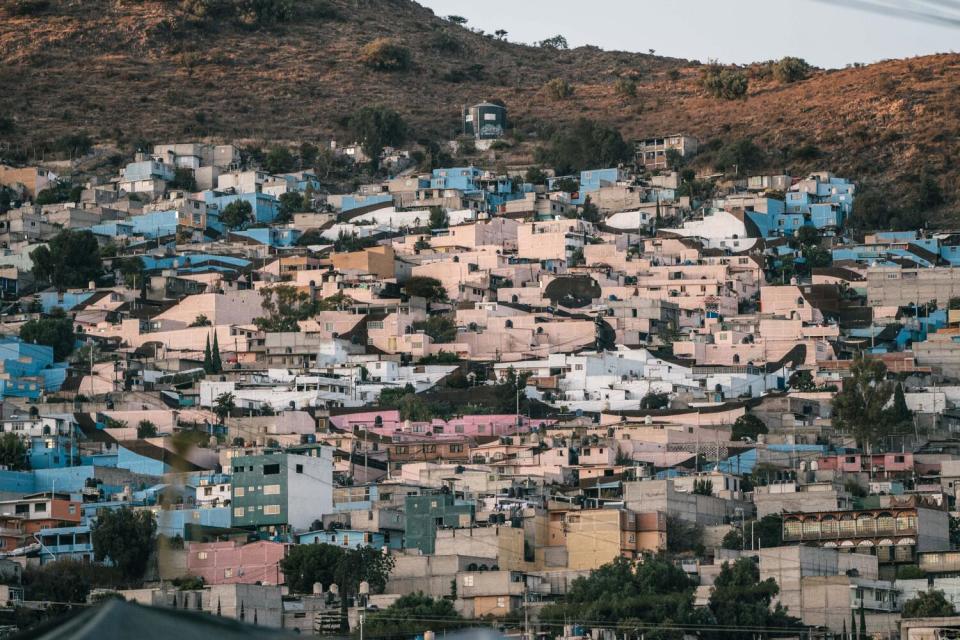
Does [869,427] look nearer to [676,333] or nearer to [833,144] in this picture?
[676,333]

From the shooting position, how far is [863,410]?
4516 cm

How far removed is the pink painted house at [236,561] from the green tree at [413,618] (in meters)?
3.49

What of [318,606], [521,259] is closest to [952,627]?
[318,606]

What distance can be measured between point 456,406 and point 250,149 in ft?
96.5

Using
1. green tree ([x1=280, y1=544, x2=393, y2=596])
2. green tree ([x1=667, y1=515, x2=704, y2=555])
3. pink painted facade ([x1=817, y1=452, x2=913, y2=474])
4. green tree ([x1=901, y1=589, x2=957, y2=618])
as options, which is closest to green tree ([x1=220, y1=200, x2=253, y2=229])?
pink painted facade ([x1=817, y1=452, x2=913, y2=474])

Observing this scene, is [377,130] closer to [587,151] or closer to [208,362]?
[587,151]

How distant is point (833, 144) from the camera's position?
74250mm

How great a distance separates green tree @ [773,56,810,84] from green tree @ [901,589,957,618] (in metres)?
52.5

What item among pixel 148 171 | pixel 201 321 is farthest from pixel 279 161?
pixel 201 321

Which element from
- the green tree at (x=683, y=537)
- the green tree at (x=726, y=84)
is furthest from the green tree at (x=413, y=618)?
the green tree at (x=726, y=84)

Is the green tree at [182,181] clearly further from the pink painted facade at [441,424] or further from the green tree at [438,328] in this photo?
the pink painted facade at [441,424]

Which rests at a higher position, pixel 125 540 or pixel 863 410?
pixel 863 410

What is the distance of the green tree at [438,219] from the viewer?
63.7 metres

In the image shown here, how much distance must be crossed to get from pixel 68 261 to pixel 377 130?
18.6 meters
